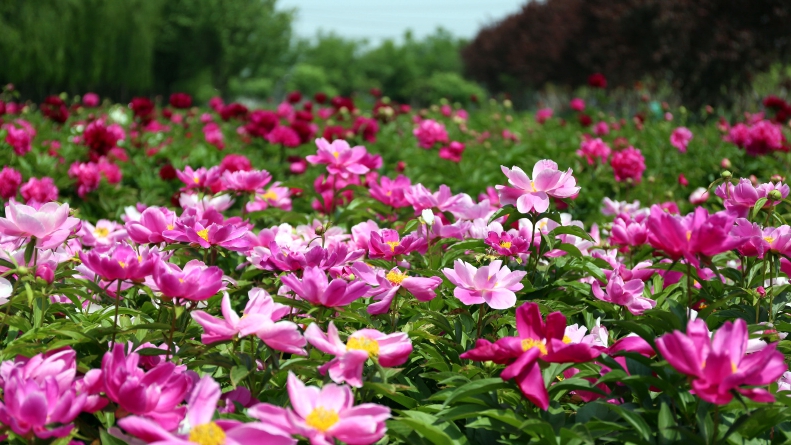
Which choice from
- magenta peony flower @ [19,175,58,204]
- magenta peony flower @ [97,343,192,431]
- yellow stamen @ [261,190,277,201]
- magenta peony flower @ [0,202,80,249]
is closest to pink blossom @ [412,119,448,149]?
yellow stamen @ [261,190,277,201]

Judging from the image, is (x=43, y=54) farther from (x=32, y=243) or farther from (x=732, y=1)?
(x=32, y=243)

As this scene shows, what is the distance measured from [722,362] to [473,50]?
32.2 m

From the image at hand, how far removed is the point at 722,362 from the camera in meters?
1.00

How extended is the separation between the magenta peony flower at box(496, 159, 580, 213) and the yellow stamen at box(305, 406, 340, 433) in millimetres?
825

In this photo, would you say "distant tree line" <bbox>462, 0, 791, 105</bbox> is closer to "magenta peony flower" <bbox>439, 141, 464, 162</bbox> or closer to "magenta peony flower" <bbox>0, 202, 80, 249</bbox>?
"magenta peony flower" <bbox>439, 141, 464, 162</bbox>

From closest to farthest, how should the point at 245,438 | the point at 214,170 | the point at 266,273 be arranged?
1. the point at 245,438
2. the point at 266,273
3. the point at 214,170

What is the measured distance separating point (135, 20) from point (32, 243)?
26.0 meters

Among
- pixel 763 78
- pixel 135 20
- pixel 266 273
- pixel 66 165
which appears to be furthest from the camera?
pixel 135 20

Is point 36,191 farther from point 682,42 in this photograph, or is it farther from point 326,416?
point 682,42

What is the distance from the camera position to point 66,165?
4.45 meters

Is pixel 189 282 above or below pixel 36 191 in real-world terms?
above

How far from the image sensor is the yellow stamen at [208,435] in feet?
3.20

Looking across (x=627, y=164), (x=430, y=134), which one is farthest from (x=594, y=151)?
(x=430, y=134)

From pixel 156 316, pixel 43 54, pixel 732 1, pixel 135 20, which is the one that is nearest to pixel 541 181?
pixel 156 316
